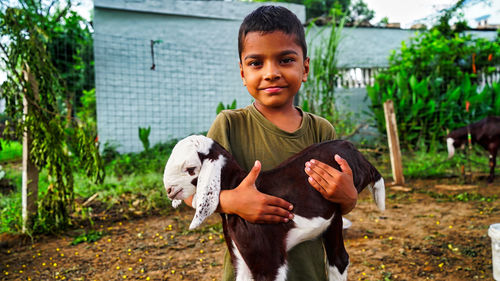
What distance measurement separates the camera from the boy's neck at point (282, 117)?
4.58ft

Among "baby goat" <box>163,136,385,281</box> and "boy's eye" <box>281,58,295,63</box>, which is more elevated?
"boy's eye" <box>281,58,295,63</box>

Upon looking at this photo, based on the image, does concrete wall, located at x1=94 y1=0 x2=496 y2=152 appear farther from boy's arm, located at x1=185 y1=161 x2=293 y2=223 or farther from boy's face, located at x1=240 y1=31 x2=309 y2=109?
boy's arm, located at x1=185 y1=161 x2=293 y2=223

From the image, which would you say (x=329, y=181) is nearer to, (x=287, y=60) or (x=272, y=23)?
(x=287, y=60)

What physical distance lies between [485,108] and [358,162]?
27.5 ft

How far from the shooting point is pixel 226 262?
4.81ft

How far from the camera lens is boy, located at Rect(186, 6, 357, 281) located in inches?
44.4

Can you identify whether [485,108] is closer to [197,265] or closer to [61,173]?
[197,265]

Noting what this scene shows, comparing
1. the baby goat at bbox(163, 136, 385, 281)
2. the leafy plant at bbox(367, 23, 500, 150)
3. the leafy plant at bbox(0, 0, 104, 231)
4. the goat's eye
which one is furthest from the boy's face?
the leafy plant at bbox(367, 23, 500, 150)

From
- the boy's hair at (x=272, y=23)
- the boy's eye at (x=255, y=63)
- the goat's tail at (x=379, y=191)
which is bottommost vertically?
the goat's tail at (x=379, y=191)

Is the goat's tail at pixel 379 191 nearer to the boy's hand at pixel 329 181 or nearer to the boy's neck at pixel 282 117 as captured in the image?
the boy's hand at pixel 329 181

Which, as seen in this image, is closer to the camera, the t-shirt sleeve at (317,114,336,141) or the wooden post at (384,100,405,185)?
the t-shirt sleeve at (317,114,336,141)

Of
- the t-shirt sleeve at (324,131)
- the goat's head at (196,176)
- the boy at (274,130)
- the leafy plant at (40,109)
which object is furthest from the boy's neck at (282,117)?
the leafy plant at (40,109)

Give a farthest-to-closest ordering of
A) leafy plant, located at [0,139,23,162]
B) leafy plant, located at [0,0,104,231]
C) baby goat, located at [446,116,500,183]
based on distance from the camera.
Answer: baby goat, located at [446,116,500,183] → leafy plant, located at [0,139,23,162] → leafy plant, located at [0,0,104,231]

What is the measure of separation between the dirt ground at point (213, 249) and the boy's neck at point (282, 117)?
1.99 meters
